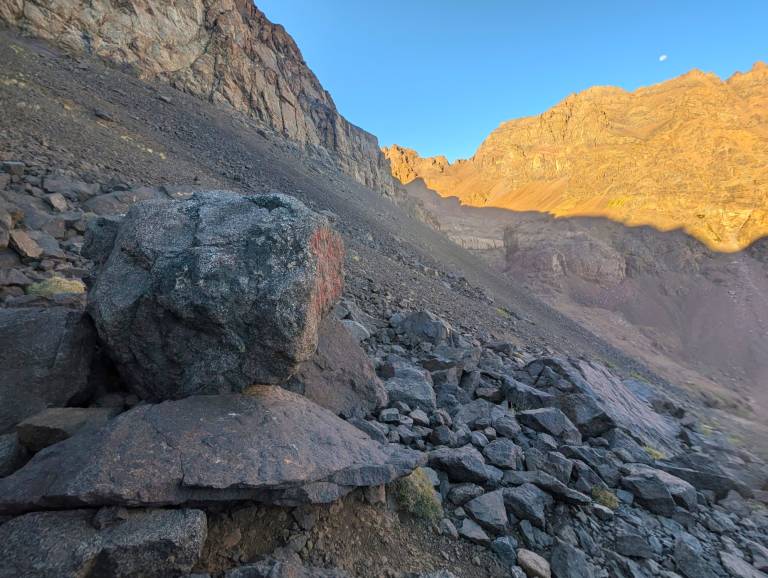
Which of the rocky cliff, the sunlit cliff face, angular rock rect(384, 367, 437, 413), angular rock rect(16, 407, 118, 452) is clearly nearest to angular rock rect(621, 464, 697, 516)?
angular rock rect(384, 367, 437, 413)

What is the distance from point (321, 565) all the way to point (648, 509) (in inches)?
143

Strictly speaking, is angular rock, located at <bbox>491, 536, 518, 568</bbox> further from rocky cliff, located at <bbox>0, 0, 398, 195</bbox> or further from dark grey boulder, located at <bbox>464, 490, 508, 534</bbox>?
rocky cliff, located at <bbox>0, 0, 398, 195</bbox>

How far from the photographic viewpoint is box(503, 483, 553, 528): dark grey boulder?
132 inches

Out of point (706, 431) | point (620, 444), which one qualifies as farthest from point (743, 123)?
point (620, 444)

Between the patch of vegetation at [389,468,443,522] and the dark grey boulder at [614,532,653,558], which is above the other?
the dark grey boulder at [614,532,653,558]

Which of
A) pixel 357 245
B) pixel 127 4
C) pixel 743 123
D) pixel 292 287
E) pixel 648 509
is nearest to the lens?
pixel 292 287

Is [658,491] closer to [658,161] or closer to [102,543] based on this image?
[102,543]

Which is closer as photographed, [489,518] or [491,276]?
[489,518]

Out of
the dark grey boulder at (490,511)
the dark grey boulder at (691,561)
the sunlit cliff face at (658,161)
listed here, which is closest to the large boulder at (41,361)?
the dark grey boulder at (490,511)

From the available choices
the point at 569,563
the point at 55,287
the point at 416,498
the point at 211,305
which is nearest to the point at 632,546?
the point at 569,563

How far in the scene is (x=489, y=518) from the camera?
3227 mm

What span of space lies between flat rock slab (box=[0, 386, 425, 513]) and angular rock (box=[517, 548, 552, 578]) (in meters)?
1.04

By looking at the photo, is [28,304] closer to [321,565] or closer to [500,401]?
[321,565]

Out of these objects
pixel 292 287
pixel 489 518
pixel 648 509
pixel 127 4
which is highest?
pixel 127 4
